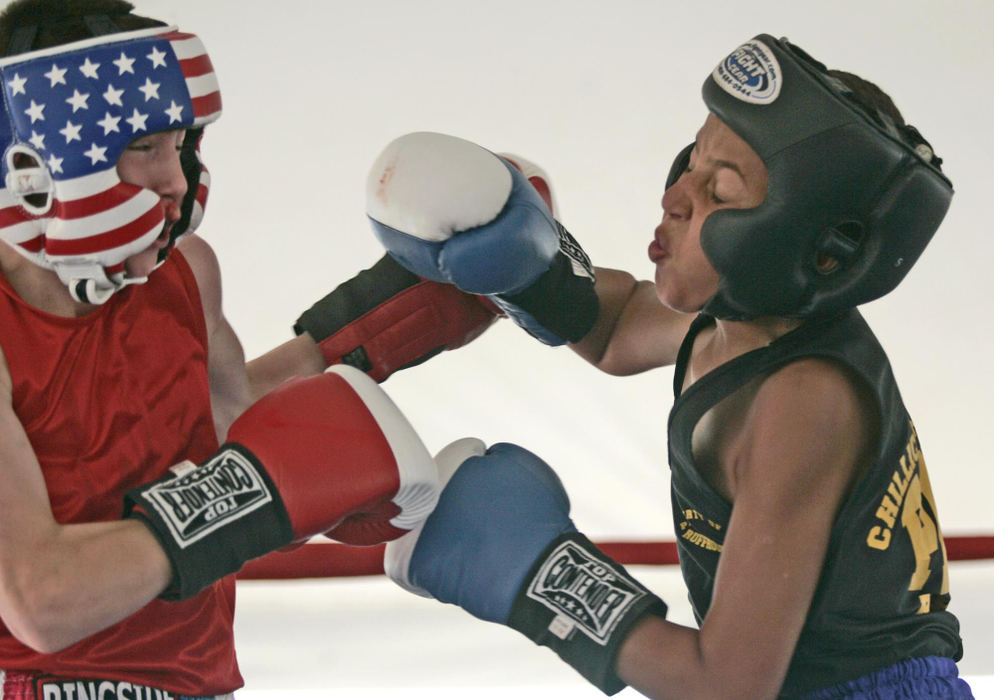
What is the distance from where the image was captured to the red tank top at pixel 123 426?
1173 millimetres

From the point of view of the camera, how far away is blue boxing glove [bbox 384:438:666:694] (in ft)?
4.15

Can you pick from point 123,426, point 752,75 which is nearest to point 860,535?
point 752,75

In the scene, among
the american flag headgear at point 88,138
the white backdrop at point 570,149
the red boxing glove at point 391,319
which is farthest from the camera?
the white backdrop at point 570,149

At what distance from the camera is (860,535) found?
1264 millimetres

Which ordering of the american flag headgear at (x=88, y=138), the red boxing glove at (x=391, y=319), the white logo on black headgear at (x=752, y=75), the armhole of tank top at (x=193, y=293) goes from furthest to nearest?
the red boxing glove at (x=391, y=319) < the armhole of tank top at (x=193, y=293) < the white logo on black headgear at (x=752, y=75) < the american flag headgear at (x=88, y=138)

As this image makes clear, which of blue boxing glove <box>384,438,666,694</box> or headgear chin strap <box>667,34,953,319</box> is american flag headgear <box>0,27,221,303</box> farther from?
headgear chin strap <box>667,34,953,319</box>

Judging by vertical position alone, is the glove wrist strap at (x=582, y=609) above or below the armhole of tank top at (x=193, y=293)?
below

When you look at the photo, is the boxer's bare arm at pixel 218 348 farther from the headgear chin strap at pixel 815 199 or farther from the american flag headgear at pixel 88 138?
the headgear chin strap at pixel 815 199

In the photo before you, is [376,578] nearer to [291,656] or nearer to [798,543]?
[291,656]

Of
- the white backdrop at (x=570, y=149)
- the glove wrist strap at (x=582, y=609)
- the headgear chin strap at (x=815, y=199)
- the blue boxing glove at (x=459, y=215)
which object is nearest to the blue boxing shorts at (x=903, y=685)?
the glove wrist strap at (x=582, y=609)

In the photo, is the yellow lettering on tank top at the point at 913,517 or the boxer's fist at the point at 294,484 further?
the yellow lettering on tank top at the point at 913,517

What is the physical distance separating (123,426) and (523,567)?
1.52ft

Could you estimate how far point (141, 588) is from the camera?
3.56 ft

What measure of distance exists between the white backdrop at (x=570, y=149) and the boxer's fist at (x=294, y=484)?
60.7 inches
